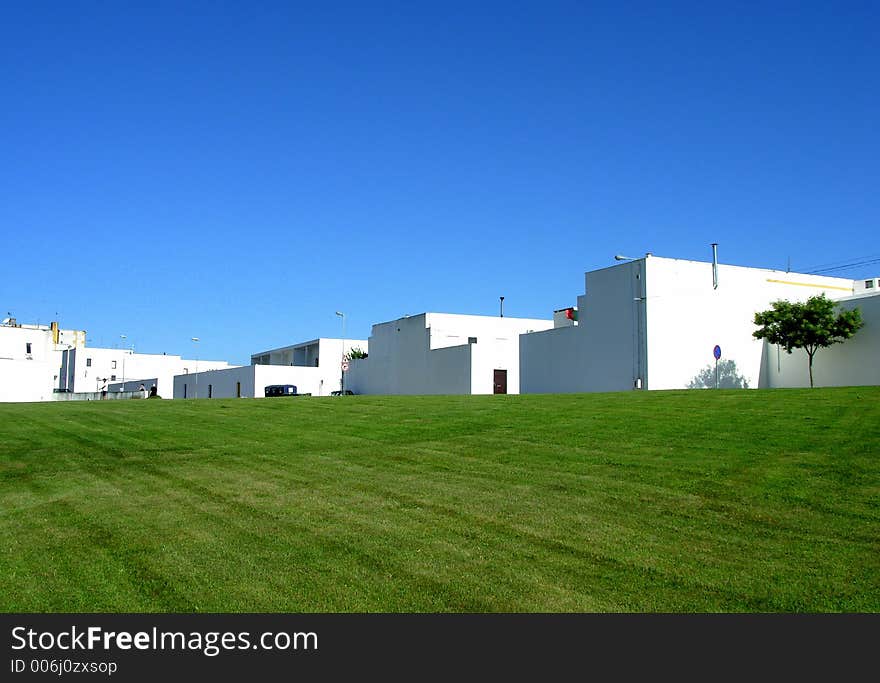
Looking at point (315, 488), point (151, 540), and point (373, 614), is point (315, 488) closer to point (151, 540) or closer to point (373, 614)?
point (151, 540)

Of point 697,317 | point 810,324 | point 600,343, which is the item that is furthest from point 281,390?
point 810,324

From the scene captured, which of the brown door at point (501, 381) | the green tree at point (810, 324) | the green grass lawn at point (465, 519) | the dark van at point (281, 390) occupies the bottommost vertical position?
the green grass lawn at point (465, 519)

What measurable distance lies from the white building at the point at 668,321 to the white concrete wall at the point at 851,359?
67.9 inches

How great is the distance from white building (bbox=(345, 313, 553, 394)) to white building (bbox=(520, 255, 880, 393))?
1304 centimetres

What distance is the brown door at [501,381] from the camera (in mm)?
57344

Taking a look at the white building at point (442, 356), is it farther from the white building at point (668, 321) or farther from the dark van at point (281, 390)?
the white building at point (668, 321)

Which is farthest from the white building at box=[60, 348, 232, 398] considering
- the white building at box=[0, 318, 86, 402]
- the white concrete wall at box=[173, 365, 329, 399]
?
the white building at box=[0, 318, 86, 402]

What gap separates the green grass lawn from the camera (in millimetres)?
6184

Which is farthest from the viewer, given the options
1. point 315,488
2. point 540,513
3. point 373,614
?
point 315,488

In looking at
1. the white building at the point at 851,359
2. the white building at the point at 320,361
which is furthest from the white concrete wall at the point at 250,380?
the white building at the point at 851,359

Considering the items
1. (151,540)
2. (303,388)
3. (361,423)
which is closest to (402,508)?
(151,540)

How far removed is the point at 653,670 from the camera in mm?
4980

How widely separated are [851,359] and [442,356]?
31.5m

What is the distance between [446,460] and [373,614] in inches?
264
